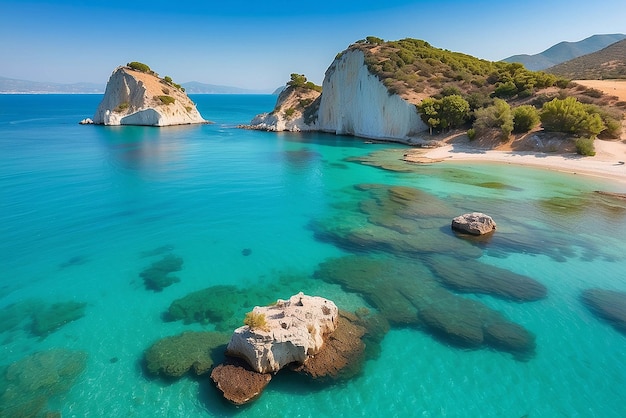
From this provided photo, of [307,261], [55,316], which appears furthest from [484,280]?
[55,316]

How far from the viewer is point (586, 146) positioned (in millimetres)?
35594

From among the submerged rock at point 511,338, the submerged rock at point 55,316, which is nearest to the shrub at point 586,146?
the submerged rock at point 511,338

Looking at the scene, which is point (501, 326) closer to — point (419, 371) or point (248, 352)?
point (419, 371)

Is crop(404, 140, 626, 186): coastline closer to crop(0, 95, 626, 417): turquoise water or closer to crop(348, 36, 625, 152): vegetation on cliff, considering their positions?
crop(0, 95, 626, 417): turquoise water

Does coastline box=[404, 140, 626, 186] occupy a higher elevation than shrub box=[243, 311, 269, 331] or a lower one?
higher

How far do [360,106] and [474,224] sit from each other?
46040 mm

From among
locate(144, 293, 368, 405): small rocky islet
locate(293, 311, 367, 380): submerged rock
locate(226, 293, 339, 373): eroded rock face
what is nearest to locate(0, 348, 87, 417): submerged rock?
locate(144, 293, 368, 405): small rocky islet

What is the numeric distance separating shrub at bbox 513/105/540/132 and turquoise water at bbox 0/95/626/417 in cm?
919

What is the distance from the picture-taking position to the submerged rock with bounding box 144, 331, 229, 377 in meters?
10.0

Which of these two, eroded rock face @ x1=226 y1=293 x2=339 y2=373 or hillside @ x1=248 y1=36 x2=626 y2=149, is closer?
eroded rock face @ x1=226 y1=293 x2=339 y2=373

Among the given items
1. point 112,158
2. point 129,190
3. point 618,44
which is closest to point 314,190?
point 129,190

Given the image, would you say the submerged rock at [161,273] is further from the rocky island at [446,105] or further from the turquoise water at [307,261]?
the rocky island at [446,105]

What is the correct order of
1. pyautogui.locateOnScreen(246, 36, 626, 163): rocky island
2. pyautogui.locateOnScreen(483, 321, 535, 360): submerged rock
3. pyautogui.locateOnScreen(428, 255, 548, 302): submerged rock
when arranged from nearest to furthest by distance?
pyautogui.locateOnScreen(483, 321, 535, 360): submerged rock < pyautogui.locateOnScreen(428, 255, 548, 302): submerged rock < pyautogui.locateOnScreen(246, 36, 626, 163): rocky island

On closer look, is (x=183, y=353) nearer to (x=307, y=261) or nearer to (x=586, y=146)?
(x=307, y=261)
